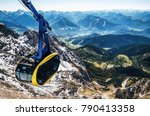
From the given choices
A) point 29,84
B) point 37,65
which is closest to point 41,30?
point 37,65

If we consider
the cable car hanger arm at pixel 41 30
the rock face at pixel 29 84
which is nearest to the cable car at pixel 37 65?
the cable car hanger arm at pixel 41 30

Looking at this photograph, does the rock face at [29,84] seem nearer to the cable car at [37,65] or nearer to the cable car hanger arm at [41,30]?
the cable car at [37,65]

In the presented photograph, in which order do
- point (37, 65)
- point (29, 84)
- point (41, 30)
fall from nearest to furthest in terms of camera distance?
1. point (37, 65)
2. point (41, 30)
3. point (29, 84)

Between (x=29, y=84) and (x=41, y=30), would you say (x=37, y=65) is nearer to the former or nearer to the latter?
(x=41, y=30)

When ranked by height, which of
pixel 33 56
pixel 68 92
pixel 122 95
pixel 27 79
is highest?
pixel 33 56

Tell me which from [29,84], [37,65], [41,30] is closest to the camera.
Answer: [37,65]

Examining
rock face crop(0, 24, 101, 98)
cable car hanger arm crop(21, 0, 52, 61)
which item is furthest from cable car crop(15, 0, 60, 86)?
rock face crop(0, 24, 101, 98)

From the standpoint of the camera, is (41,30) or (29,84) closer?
(41,30)

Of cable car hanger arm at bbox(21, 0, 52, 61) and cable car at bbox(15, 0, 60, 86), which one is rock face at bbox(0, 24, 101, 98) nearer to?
cable car at bbox(15, 0, 60, 86)

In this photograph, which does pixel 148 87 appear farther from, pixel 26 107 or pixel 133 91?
pixel 26 107

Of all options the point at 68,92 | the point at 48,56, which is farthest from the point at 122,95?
the point at 48,56

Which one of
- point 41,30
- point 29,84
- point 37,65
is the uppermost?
point 41,30
